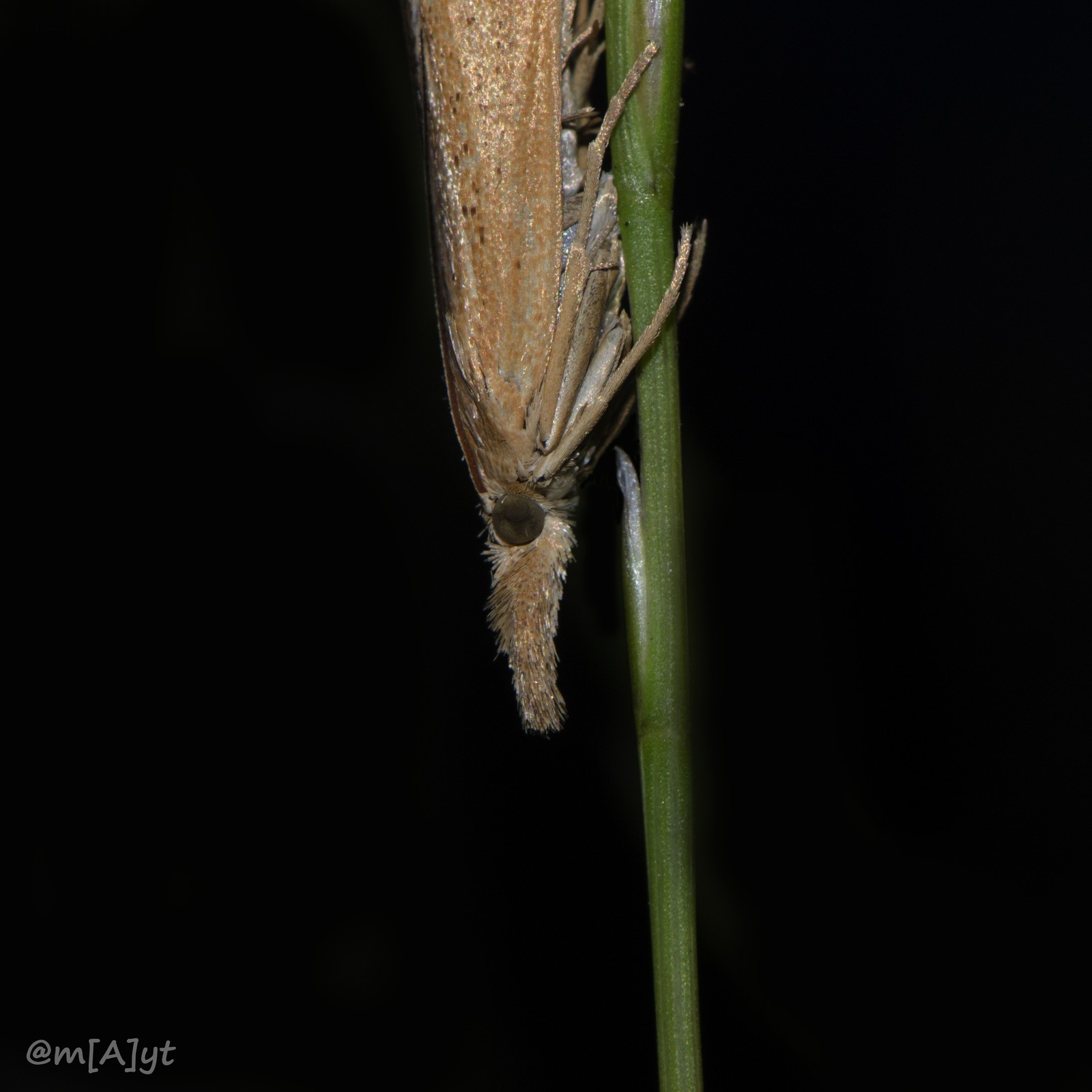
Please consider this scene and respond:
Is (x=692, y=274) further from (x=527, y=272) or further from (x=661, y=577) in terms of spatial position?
(x=661, y=577)

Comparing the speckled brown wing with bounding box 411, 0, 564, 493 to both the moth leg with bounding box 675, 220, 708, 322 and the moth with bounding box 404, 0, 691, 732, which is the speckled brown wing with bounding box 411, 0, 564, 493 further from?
the moth leg with bounding box 675, 220, 708, 322

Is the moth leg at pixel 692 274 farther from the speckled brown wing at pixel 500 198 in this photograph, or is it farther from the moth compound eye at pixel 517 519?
the moth compound eye at pixel 517 519

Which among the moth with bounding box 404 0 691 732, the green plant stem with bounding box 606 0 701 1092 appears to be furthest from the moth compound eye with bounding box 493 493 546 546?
the green plant stem with bounding box 606 0 701 1092

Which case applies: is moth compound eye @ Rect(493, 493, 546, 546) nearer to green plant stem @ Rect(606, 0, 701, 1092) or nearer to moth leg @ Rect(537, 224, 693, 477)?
moth leg @ Rect(537, 224, 693, 477)

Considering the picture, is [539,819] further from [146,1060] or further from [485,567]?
[146,1060]

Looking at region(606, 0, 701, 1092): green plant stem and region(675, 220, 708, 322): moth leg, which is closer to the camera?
region(606, 0, 701, 1092): green plant stem

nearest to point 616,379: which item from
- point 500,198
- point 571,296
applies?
point 571,296

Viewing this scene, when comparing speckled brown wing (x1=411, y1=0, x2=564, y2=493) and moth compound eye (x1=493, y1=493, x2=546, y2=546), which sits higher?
speckled brown wing (x1=411, y1=0, x2=564, y2=493)

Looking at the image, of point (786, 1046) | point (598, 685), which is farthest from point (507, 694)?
point (786, 1046)
